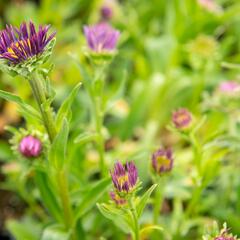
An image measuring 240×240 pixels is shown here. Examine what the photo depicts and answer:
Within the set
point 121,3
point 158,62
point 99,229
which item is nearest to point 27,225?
point 99,229

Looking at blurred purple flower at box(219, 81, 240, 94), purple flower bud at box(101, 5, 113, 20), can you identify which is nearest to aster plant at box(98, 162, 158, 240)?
blurred purple flower at box(219, 81, 240, 94)

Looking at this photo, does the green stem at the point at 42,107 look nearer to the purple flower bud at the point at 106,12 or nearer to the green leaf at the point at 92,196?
the green leaf at the point at 92,196

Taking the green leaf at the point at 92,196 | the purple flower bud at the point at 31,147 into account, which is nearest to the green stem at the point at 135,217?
the green leaf at the point at 92,196

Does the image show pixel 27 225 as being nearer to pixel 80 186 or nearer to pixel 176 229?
pixel 80 186

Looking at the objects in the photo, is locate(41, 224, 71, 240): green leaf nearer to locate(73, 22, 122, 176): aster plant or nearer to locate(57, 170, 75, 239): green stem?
locate(57, 170, 75, 239): green stem

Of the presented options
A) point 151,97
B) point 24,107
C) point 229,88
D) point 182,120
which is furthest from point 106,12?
point 24,107

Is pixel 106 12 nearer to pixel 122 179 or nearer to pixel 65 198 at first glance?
pixel 65 198
